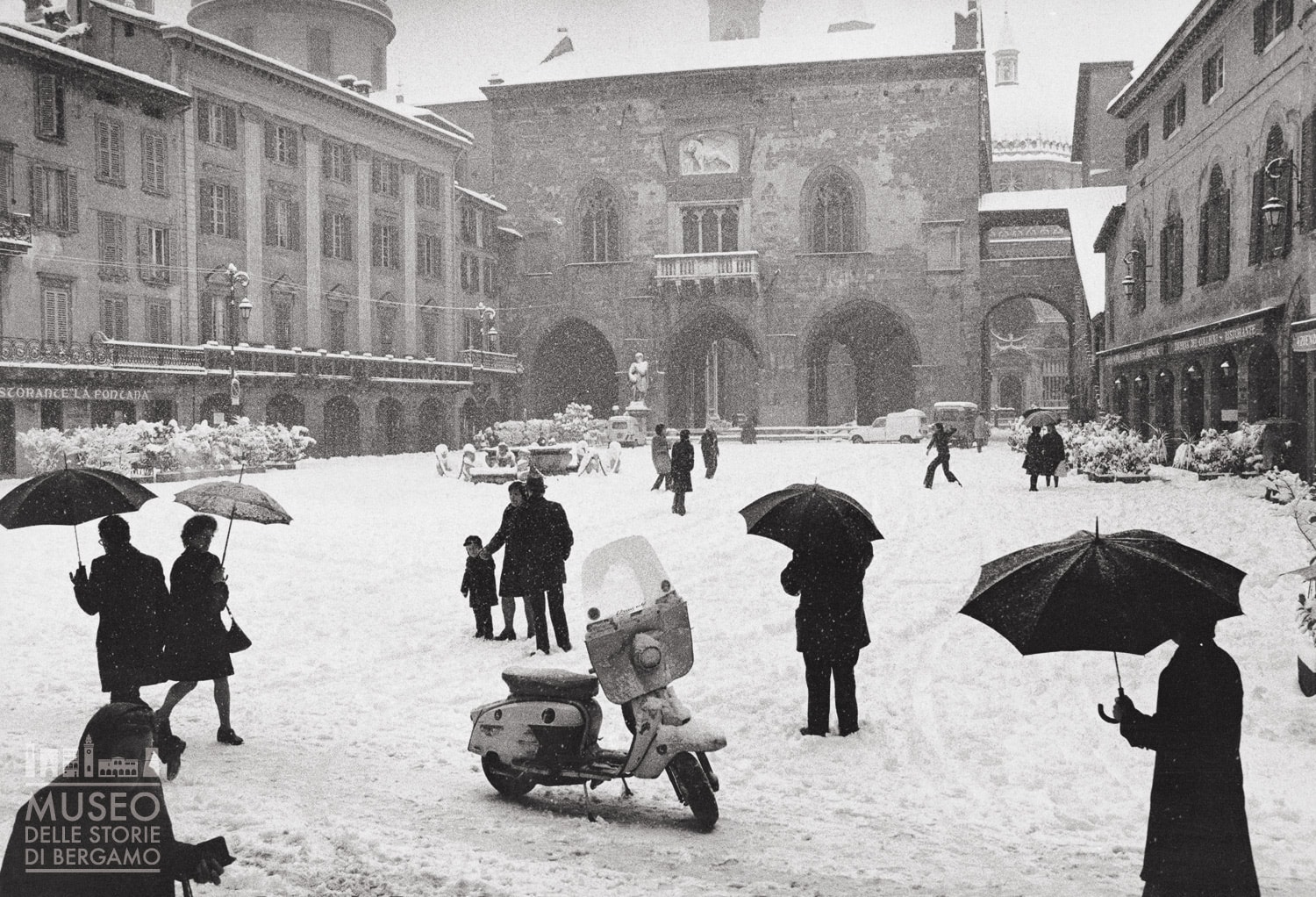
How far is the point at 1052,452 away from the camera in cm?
2094

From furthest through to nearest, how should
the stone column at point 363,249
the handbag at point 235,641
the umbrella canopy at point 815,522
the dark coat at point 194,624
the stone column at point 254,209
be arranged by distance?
the stone column at point 363,249 < the stone column at point 254,209 < the umbrella canopy at point 815,522 < the handbag at point 235,641 < the dark coat at point 194,624

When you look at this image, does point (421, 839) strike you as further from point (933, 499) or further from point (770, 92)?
point (770, 92)

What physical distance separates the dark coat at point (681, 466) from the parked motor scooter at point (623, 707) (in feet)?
40.3

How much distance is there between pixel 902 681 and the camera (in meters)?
8.30

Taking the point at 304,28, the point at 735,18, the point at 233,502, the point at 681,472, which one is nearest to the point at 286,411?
the point at 304,28

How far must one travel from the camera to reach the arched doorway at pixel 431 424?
136 feet

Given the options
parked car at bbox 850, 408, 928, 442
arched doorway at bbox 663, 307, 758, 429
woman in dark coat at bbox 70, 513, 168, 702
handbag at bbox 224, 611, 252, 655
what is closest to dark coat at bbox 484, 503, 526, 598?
handbag at bbox 224, 611, 252, 655

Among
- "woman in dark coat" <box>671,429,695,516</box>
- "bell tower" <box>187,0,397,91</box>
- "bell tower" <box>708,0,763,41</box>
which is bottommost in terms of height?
"woman in dark coat" <box>671,429,695,516</box>

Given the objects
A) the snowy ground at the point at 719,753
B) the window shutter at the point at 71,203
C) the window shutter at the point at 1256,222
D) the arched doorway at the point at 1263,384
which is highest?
the window shutter at the point at 71,203

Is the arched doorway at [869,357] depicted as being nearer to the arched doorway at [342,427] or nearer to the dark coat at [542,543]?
the arched doorway at [342,427]

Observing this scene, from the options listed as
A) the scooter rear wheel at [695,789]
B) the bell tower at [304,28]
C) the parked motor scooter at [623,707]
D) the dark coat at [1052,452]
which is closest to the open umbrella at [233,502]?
the parked motor scooter at [623,707]

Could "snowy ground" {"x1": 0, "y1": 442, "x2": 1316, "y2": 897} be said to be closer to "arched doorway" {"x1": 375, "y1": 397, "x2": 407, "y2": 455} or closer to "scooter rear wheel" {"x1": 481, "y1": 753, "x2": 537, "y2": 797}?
"scooter rear wheel" {"x1": 481, "y1": 753, "x2": 537, "y2": 797}

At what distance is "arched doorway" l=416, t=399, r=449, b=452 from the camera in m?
41.5

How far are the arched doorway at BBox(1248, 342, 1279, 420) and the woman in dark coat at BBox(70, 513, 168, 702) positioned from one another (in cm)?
1989
